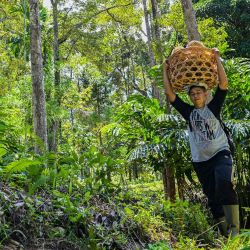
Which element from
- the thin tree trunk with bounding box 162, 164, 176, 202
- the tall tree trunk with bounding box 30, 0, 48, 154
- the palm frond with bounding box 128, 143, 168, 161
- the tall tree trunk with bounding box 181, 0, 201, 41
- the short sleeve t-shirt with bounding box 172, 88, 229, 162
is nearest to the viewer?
the short sleeve t-shirt with bounding box 172, 88, 229, 162

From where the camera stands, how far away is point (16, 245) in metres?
2.34

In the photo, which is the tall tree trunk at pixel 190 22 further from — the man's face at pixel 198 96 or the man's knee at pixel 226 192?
the man's knee at pixel 226 192

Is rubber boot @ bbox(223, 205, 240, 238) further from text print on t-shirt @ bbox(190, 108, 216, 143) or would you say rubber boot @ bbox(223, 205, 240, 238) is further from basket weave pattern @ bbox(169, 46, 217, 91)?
basket weave pattern @ bbox(169, 46, 217, 91)

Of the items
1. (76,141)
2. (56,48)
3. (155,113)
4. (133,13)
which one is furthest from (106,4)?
(155,113)

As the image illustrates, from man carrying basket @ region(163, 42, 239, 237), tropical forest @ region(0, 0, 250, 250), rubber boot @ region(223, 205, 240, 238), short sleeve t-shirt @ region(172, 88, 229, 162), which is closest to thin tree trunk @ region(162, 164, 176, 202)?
tropical forest @ region(0, 0, 250, 250)

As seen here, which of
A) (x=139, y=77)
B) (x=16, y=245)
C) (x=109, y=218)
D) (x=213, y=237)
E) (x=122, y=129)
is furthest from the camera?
(x=139, y=77)

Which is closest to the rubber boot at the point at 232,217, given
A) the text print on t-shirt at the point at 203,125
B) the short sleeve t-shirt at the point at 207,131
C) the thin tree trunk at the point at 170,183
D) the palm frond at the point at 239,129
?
the short sleeve t-shirt at the point at 207,131

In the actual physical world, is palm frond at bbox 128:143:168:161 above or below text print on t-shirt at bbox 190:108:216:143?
below

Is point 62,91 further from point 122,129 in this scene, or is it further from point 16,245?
point 16,245

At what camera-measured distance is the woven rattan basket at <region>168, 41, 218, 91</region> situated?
12.0ft

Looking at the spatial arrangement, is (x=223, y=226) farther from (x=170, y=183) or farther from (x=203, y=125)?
(x=170, y=183)

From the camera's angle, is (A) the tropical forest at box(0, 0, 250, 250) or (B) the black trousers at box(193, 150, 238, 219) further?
(B) the black trousers at box(193, 150, 238, 219)

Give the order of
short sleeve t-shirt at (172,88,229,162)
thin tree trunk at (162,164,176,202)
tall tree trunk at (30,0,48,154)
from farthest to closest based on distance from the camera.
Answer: tall tree trunk at (30,0,48,154)
thin tree trunk at (162,164,176,202)
short sleeve t-shirt at (172,88,229,162)

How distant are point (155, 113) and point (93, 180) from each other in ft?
9.45
